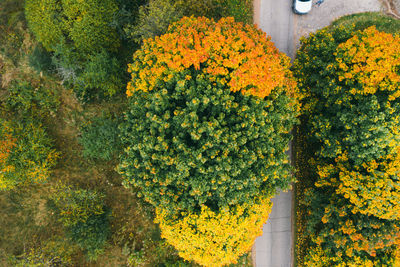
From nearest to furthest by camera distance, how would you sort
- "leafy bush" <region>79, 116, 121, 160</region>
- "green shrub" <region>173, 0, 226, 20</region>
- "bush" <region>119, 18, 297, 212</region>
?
"bush" <region>119, 18, 297, 212</region>
"green shrub" <region>173, 0, 226, 20</region>
"leafy bush" <region>79, 116, 121, 160</region>

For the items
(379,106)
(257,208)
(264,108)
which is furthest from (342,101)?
(257,208)

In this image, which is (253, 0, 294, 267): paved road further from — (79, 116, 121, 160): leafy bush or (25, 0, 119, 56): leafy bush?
(79, 116, 121, 160): leafy bush

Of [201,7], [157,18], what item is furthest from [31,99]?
[201,7]

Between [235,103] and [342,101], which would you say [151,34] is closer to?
[235,103]

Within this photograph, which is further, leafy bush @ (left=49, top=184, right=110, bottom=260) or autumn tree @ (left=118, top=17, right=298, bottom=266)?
leafy bush @ (left=49, top=184, right=110, bottom=260)

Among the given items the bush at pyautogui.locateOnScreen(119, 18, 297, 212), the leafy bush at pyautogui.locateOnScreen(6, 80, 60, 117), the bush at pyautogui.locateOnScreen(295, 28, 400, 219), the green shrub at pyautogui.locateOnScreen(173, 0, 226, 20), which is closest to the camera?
the bush at pyautogui.locateOnScreen(119, 18, 297, 212)

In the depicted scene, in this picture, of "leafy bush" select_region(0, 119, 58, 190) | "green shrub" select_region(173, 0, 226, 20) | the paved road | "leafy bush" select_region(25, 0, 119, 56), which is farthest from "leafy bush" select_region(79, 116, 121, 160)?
the paved road

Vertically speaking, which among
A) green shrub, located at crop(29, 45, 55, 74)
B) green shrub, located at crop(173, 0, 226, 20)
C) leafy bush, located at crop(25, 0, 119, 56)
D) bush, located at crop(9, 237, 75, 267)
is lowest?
bush, located at crop(9, 237, 75, 267)
